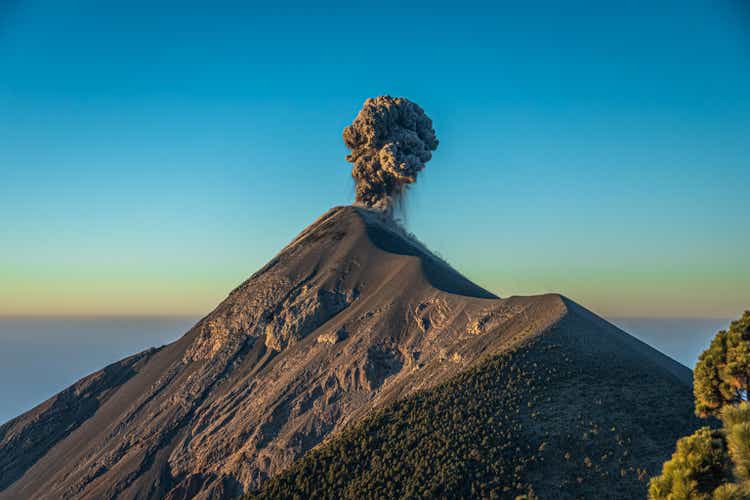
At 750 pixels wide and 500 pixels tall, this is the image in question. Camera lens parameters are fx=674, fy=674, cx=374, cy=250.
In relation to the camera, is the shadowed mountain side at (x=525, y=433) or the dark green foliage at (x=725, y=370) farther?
the shadowed mountain side at (x=525, y=433)

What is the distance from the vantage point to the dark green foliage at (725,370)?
19.0 metres

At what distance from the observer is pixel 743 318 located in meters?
19.9

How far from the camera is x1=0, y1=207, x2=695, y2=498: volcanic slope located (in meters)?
42.8

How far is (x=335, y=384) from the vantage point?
6228cm

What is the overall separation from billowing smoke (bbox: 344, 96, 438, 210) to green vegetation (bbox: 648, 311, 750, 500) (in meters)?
76.7

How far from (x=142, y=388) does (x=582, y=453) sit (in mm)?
53493

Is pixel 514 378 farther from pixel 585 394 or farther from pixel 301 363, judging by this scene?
pixel 301 363

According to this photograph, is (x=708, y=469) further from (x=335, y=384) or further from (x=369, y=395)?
(x=335, y=384)

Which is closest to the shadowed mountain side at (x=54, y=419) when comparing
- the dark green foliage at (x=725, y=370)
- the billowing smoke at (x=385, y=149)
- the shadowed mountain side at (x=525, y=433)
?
the shadowed mountain side at (x=525, y=433)

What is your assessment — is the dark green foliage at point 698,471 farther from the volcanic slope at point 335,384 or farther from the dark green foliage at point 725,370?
the volcanic slope at point 335,384

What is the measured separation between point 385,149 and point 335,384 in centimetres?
4438

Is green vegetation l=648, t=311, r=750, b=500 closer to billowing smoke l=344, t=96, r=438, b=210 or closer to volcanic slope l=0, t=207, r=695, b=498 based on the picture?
volcanic slope l=0, t=207, r=695, b=498

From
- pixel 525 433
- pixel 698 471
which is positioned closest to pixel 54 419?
pixel 525 433

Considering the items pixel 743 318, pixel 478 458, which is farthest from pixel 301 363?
pixel 743 318
